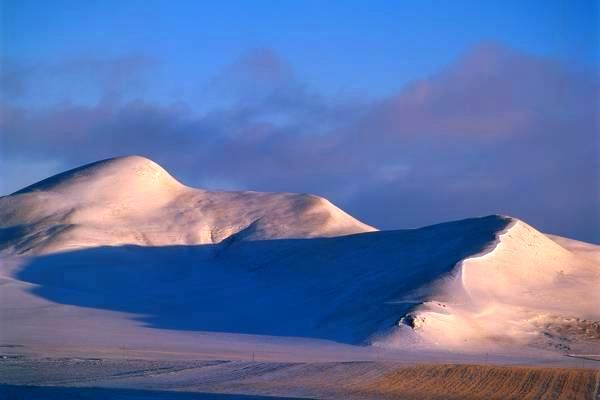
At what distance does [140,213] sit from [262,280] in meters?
24.9

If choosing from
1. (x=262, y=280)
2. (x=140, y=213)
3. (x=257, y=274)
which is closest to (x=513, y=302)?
(x=262, y=280)

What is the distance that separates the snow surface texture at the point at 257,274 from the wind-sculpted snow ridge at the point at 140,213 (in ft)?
0.72

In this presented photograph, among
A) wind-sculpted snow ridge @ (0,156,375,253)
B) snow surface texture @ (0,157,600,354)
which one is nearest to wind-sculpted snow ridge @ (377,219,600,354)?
snow surface texture @ (0,157,600,354)

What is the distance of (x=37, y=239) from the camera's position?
95188 millimetres

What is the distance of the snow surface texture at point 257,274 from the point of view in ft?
196

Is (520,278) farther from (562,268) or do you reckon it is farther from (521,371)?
(521,371)

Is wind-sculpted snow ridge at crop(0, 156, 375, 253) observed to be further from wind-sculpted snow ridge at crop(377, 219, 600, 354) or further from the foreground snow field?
wind-sculpted snow ridge at crop(377, 219, 600, 354)

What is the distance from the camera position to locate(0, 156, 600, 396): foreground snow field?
185 feet

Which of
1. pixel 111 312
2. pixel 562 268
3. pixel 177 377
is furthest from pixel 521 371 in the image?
pixel 111 312

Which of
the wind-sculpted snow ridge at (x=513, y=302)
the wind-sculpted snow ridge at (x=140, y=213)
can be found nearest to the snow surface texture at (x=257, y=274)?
the wind-sculpted snow ridge at (x=513, y=302)

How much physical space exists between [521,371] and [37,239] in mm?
63882

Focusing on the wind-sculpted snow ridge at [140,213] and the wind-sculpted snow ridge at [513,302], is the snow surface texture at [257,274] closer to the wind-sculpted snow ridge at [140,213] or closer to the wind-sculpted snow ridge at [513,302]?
the wind-sculpted snow ridge at [513,302]

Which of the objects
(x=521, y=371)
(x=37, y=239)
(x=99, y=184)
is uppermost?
(x=99, y=184)

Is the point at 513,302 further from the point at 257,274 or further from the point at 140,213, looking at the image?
the point at 140,213
